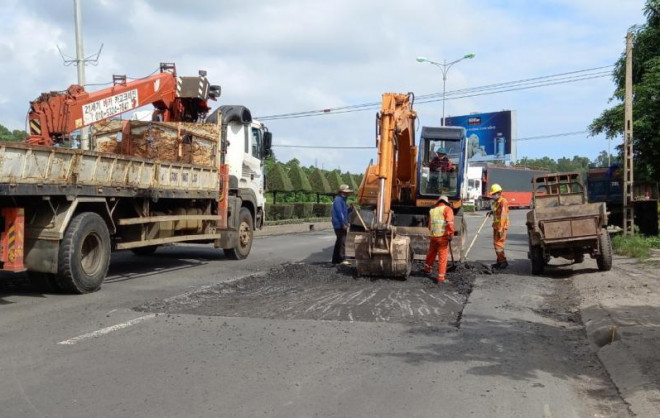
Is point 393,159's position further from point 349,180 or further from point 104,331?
point 349,180

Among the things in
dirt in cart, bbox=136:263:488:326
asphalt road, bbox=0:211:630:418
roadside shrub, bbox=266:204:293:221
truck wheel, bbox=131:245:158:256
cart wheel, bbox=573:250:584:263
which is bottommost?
asphalt road, bbox=0:211:630:418

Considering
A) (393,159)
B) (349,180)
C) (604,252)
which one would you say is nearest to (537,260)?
(604,252)

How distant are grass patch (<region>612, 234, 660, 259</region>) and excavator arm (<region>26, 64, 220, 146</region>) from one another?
10.5 metres

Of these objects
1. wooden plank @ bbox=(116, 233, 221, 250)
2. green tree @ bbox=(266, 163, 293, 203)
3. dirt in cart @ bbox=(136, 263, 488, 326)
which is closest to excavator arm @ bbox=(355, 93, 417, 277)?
dirt in cart @ bbox=(136, 263, 488, 326)

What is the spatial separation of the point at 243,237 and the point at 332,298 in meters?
5.73

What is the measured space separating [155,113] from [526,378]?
10.4 metres

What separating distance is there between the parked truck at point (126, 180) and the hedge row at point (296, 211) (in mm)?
14273

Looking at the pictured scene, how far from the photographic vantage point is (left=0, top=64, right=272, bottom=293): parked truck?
8055 millimetres

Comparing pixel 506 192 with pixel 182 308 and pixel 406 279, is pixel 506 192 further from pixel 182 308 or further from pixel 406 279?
pixel 182 308

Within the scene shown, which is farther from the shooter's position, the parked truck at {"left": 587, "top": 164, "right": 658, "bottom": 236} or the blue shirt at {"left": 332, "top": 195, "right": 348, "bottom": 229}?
the parked truck at {"left": 587, "top": 164, "right": 658, "bottom": 236}

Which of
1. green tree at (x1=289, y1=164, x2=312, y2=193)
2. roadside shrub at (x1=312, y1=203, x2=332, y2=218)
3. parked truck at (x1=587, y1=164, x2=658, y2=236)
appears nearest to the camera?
parked truck at (x1=587, y1=164, x2=658, y2=236)

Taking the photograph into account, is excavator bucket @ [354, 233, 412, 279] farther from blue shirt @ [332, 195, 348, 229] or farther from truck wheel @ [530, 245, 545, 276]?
truck wheel @ [530, 245, 545, 276]

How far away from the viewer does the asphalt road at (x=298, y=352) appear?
4625mm

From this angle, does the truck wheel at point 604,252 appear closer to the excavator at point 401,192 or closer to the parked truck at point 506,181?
the excavator at point 401,192
